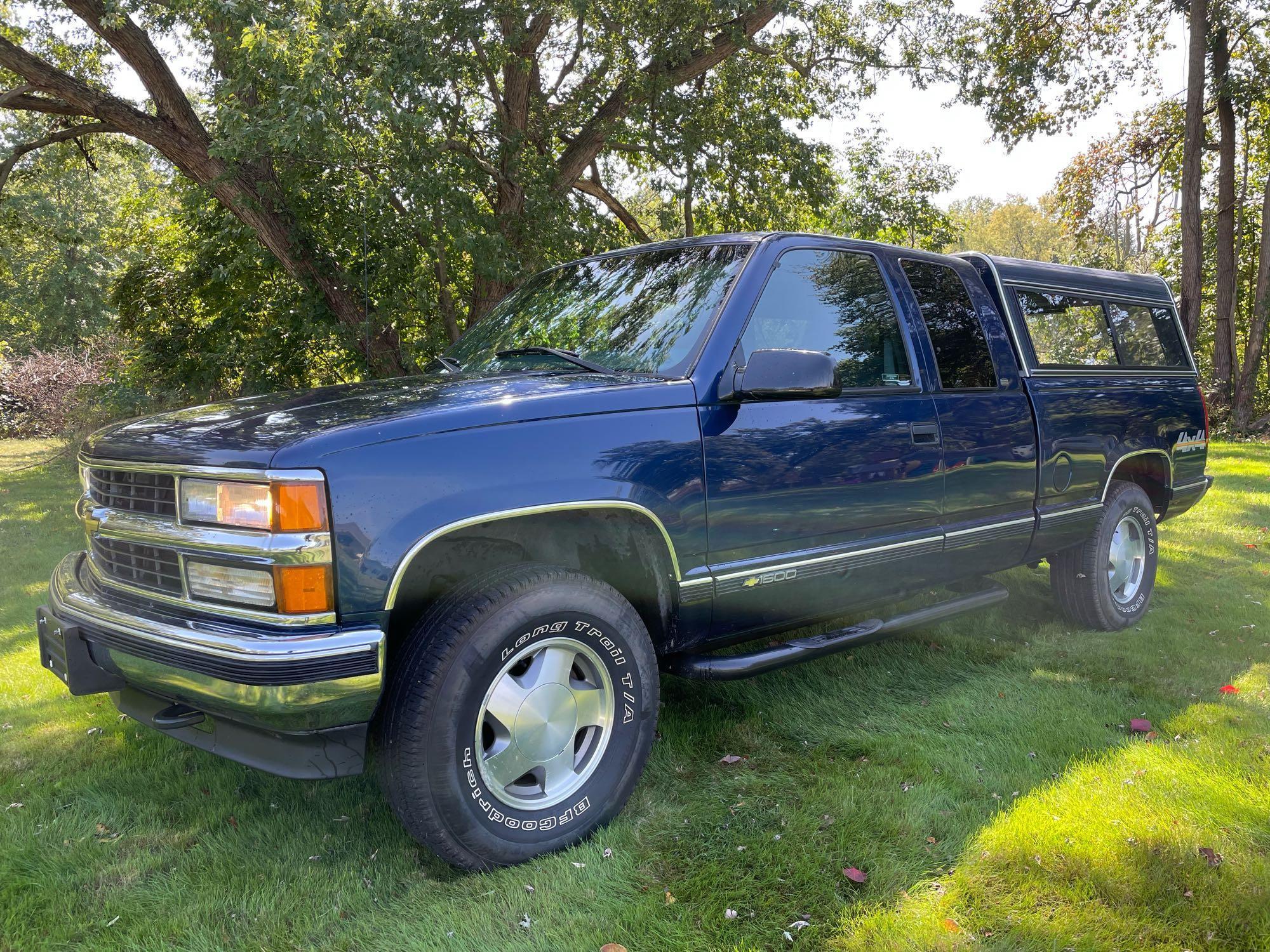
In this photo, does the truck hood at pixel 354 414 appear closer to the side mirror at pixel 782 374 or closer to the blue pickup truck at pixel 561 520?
the blue pickup truck at pixel 561 520

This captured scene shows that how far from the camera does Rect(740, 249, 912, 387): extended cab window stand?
3498mm

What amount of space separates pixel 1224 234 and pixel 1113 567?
56.8ft

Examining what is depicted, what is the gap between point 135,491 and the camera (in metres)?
2.75

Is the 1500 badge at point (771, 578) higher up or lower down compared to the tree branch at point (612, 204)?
lower down

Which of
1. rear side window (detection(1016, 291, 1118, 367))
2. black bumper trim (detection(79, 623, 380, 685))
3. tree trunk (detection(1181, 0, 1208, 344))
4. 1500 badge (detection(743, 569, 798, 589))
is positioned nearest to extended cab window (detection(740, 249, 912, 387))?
1500 badge (detection(743, 569, 798, 589))

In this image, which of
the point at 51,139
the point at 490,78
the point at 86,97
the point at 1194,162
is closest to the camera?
the point at 86,97

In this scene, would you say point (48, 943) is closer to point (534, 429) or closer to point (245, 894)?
point (245, 894)

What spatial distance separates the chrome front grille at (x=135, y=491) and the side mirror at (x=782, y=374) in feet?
5.97

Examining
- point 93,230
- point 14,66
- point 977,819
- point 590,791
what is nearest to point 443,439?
point 590,791

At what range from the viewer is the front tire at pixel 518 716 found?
99.3 inches

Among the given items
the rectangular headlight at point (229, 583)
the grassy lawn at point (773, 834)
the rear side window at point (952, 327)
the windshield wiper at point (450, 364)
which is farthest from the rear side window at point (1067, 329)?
the rectangular headlight at point (229, 583)

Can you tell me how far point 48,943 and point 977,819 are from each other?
2740mm

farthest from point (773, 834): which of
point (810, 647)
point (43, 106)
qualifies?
point (43, 106)

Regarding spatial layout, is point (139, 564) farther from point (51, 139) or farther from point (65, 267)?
point (65, 267)
